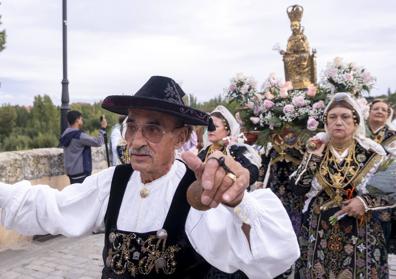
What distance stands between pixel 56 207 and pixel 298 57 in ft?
21.1

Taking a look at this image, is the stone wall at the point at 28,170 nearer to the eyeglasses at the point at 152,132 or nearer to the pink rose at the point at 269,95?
the pink rose at the point at 269,95

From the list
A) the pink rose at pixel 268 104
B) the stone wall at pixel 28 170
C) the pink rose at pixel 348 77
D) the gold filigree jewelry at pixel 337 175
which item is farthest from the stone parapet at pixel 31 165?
the pink rose at pixel 348 77

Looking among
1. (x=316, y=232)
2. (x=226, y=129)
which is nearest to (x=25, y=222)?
(x=316, y=232)

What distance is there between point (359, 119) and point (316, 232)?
1053 mm

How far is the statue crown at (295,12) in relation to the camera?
7761 mm

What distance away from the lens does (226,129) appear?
18.3 feet

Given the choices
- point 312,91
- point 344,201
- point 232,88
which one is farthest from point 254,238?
point 232,88

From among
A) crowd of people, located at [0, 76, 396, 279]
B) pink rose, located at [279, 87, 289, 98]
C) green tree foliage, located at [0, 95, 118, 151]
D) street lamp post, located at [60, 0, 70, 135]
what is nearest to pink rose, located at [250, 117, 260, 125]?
pink rose, located at [279, 87, 289, 98]

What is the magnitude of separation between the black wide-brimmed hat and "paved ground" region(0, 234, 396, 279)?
3.71 metres

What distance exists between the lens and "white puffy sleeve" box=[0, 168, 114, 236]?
2.30m

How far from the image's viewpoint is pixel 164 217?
2150 millimetres

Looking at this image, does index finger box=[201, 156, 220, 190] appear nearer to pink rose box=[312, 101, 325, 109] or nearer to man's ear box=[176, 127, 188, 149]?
man's ear box=[176, 127, 188, 149]

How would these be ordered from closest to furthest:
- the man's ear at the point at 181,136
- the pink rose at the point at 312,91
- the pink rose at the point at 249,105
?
1. the man's ear at the point at 181,136
2. the pink rose at the point at 312,91
3. the pink rose at the point at 249,105

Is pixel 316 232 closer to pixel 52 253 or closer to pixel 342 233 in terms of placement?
pixel 342 233
